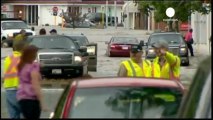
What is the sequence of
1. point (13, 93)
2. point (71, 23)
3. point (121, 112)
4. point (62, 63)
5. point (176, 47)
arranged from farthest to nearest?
point (71, 23), point (176, 47), point (62, 63), point (13, 93), point (121, 112)

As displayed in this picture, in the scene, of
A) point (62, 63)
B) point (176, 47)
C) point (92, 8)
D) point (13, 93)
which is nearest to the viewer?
point (13, 93)

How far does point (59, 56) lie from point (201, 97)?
17829 mm

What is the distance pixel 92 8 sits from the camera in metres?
112

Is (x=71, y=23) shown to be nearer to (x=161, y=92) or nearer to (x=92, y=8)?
(x=92, y=8)

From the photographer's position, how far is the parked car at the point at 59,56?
22.5 m

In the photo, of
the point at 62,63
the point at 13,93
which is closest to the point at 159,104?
the point at 13,93

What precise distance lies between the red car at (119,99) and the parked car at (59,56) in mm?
14453

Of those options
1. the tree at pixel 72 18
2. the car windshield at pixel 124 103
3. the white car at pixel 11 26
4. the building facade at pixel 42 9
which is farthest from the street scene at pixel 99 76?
Result: the building facade at pixel 42 9

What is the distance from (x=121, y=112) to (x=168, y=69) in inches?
198

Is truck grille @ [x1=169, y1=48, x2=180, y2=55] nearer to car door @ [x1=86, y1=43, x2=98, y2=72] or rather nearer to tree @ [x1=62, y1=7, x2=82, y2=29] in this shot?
car door @ [x1=86, y1=43, x2=98, y2=72]

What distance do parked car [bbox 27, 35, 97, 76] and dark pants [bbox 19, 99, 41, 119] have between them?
40.8 feet

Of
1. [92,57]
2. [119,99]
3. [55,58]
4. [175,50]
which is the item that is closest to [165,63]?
[119,99]

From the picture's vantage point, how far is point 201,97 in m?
4.97

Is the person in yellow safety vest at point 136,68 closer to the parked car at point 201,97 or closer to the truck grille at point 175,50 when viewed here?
the parked car at point 201,97
